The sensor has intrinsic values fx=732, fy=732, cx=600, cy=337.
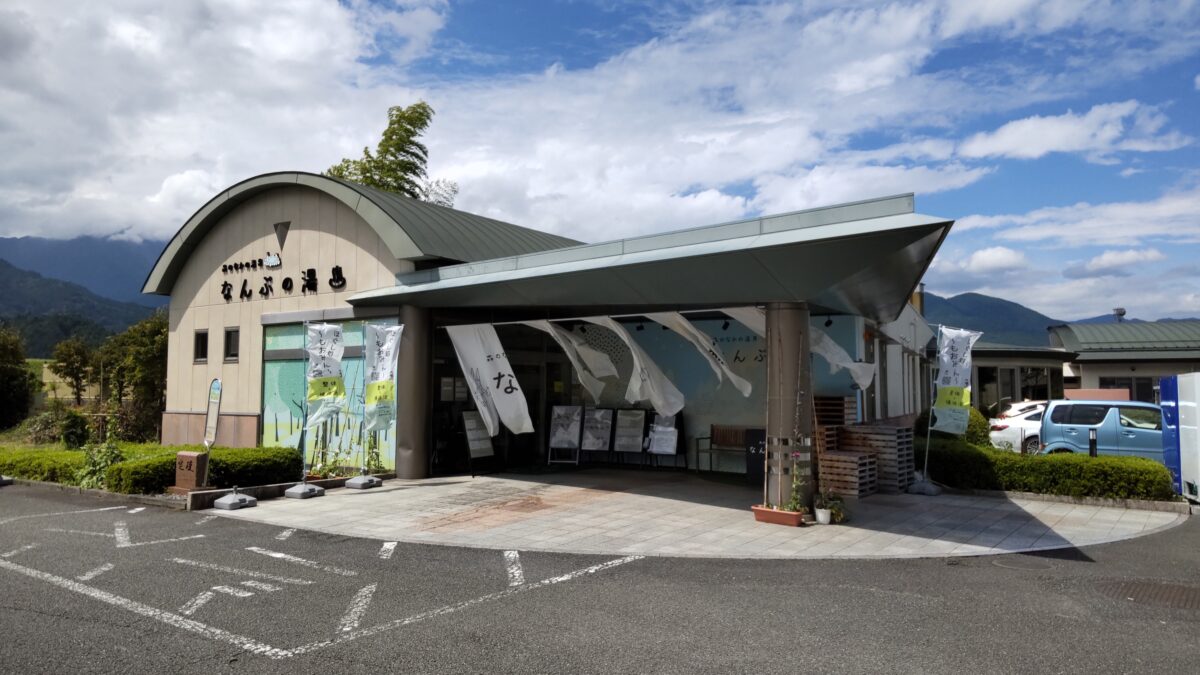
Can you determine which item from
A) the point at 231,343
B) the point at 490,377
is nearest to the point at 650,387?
the point at 490,377

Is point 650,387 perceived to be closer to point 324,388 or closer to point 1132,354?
point 324,388

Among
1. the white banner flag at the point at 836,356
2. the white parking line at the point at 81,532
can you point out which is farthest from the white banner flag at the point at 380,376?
the white banner flag at the point at 836,356

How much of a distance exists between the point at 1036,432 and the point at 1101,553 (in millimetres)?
9822

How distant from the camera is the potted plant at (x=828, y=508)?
884 centimetres

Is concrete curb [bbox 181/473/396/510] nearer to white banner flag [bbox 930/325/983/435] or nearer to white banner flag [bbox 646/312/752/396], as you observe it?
white banner flag [bbox 646/312/752/396]

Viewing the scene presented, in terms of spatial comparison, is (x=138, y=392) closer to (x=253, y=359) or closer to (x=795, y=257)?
(x=253, y=359)

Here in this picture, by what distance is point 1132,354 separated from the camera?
82.5ft

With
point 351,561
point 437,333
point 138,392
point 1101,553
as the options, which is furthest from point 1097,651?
point 138,392

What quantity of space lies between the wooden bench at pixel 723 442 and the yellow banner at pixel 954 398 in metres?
2.93

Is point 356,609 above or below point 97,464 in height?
below

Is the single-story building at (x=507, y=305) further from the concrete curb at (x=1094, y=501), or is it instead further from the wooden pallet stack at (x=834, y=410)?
the concrete curb at (x=1094, y=501)

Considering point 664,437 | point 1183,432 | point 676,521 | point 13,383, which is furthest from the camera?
point 13,383

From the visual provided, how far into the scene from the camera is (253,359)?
1528 centimetres

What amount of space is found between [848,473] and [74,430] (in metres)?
20.3
